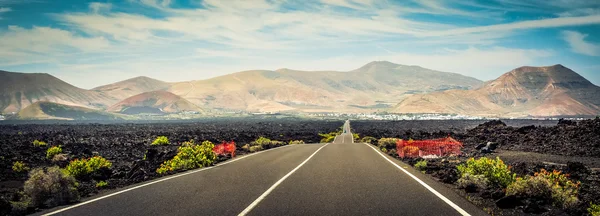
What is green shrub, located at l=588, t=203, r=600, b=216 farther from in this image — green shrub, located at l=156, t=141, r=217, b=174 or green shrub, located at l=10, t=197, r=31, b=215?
green shrub, located at l=156, t=141, r=217, b=174

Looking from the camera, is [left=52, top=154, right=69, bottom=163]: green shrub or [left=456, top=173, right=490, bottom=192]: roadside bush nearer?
[left=456, top=173, right=490, bottom=192]: roadside bush

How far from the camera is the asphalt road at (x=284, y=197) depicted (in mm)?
8461

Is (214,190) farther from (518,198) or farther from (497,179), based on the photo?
(497,179)

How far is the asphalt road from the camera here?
8.46 meters

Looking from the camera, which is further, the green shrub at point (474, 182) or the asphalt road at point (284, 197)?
the green shrub at point (474, 182)

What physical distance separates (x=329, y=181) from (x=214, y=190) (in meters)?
3.53

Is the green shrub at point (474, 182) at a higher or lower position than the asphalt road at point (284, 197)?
higher

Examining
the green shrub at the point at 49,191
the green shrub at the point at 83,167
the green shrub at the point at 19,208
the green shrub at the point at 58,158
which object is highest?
the green shrub at the point at 49,191

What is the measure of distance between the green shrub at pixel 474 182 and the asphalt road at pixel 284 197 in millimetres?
665

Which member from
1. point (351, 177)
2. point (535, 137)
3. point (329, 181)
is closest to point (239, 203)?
point (329, 181)

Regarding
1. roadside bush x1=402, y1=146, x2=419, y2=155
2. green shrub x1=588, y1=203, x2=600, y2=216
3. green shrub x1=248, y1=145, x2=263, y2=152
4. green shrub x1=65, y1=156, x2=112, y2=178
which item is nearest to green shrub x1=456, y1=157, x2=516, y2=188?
green shrub x1=588, y1=203, x2=600, y2=216

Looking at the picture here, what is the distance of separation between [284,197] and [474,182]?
18.1 ft

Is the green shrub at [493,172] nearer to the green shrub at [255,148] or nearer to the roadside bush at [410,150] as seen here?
the roadside bush at [410,150]

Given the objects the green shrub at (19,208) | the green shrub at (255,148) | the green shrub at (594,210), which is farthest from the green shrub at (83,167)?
the green shrub at (594,210)
